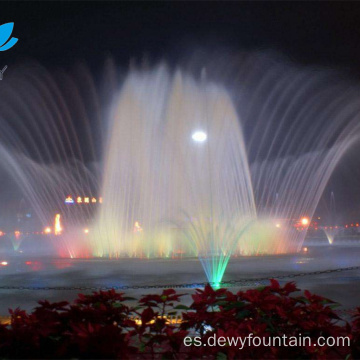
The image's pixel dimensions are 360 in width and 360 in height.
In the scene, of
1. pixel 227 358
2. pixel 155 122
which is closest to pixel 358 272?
pixel 227 358

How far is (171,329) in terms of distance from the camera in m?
3.54

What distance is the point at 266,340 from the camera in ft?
11.7

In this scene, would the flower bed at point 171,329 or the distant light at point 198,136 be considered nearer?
the flower bed at point 171,329

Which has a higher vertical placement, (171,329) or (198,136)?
(198,136)

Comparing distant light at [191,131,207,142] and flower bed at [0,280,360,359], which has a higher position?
distant light at [191,131,207,142]

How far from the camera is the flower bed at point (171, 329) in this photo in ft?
9.96

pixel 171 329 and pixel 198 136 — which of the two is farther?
pixel 198 136

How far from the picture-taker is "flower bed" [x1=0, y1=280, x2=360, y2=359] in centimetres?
304

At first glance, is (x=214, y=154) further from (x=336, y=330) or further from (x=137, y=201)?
(x=336, y=330)

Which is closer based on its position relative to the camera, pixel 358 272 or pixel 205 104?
pixel 358 272

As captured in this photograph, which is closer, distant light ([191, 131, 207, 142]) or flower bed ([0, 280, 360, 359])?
flower bed ([0, 280, 360, 359])

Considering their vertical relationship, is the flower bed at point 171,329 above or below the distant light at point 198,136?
below

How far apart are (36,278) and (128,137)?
40.2 ft

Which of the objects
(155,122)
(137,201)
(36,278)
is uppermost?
(155,122)
